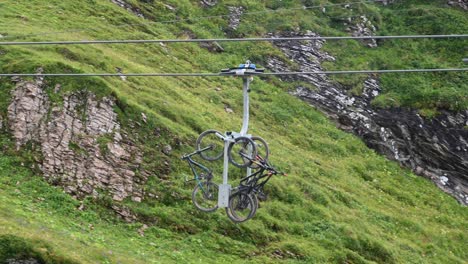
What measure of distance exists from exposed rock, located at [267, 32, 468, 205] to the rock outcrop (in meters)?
16.4

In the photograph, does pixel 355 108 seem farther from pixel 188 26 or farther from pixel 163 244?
pixel 163 244

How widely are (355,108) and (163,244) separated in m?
20.1

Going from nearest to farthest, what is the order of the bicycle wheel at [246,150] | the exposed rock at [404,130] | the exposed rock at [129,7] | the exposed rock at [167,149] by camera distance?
the bicycle wheel at [246,150]
the exposed rock at [167,149]
the exposed rock at [404,130]
the exposed rock at [129,7]

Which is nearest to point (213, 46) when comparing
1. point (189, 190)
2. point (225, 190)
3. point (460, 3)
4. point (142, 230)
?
point (189, 190)

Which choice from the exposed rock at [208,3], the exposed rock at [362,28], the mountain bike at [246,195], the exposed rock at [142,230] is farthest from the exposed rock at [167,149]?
the exposed rock at [362,28]

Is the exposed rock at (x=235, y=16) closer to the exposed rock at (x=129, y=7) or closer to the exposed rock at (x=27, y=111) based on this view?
the exposed rock at (x=129, y=7)

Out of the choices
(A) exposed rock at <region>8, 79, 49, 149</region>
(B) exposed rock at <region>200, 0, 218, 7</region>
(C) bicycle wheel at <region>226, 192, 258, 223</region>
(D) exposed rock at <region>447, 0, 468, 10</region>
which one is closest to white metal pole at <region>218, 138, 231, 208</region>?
(C) bicycle wheel at <region>226, 192, 258, 223</region>

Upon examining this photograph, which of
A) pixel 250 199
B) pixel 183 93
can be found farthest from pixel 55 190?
pixel 183 93

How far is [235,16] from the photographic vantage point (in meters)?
42.5

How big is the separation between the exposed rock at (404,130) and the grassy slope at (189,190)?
3.61ft

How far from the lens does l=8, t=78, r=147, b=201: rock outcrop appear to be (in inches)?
842

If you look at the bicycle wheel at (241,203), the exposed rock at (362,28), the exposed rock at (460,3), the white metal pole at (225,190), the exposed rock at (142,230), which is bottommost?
the exposed rock at (142,230)

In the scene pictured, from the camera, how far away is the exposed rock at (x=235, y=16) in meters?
41.4

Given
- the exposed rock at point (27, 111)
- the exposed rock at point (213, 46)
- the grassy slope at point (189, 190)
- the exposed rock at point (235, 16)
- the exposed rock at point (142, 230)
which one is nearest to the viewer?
the grassy slope at point (189, 190)
